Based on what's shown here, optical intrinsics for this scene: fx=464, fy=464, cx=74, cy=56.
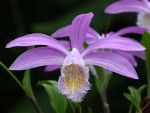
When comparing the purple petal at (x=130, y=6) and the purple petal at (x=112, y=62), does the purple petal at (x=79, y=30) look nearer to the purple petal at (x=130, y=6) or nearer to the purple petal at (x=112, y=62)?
the purple petal at (x=112, y=62)

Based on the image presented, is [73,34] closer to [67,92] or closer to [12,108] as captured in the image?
[67,92]

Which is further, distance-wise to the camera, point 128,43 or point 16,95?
point 16,95

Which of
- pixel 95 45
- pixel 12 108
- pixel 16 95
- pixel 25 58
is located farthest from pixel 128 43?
pixel 16 95

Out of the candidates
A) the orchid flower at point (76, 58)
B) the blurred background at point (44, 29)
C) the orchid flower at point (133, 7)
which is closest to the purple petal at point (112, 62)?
the orchid flower at point (76, 58)

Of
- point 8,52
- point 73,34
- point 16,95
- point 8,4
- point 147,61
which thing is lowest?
point 16,95

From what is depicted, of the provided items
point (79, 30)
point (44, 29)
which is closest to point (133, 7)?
point (79, 30)

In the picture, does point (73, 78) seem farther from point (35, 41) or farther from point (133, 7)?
point (133, 7)

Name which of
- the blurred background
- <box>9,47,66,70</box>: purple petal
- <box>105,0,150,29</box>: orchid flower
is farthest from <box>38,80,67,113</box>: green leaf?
the blurred background
